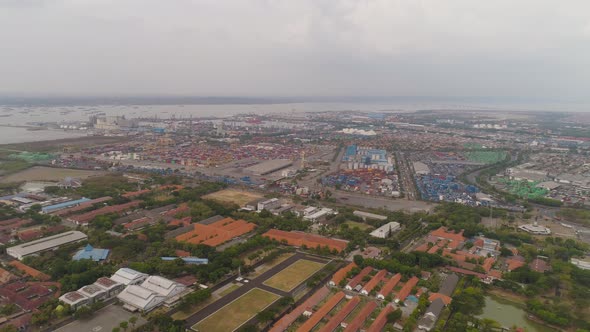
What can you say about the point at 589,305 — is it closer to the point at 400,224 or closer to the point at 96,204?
the point at 400,224

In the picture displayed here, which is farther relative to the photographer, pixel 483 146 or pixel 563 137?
pixel 563 137

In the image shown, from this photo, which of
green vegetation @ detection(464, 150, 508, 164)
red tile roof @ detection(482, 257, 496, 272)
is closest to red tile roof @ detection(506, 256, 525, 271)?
red tile roof @ detection(482, 257, 496, 272)

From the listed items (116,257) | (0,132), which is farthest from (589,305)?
(0,132)

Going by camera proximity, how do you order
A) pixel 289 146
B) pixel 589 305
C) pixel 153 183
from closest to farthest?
pixel 589 305 < pixel 153 183 < pixel 289 146

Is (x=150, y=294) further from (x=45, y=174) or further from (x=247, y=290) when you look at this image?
(x=45, y=174)

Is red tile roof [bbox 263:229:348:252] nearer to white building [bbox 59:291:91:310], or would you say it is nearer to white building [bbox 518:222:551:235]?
white building [bbox 59:291:91:310]

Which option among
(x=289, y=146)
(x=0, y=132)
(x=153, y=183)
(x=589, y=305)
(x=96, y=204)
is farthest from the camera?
(x=0, y=132)

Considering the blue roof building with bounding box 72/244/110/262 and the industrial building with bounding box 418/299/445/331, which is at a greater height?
the blue roof building with bounding box 72/244/110/262
